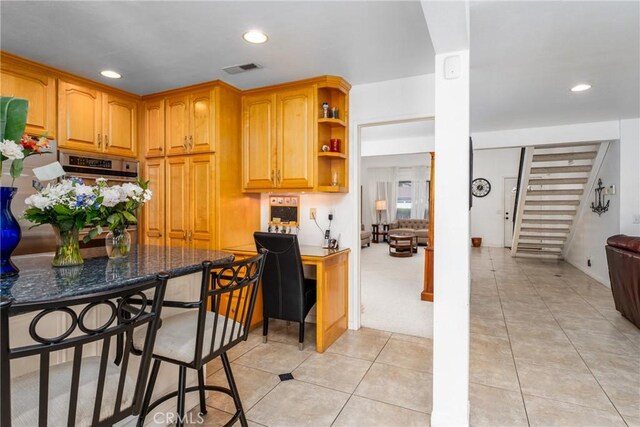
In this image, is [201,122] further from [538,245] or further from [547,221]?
[538,245]

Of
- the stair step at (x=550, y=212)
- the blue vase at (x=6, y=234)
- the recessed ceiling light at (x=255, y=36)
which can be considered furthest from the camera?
the stair step at (x=550, y=212)

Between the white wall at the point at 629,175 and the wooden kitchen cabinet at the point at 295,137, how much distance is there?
166 inches

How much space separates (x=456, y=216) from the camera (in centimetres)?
183

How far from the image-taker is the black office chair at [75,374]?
30.8 inches

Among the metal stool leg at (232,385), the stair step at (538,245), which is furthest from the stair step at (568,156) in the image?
the metal stool leg at (232,385)

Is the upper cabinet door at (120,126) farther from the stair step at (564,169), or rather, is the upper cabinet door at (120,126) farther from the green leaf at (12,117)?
the stair step at (564,169)

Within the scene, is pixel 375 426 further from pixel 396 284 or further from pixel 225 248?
pixel 396 284

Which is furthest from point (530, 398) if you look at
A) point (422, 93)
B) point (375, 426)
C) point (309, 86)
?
point (309, 86)

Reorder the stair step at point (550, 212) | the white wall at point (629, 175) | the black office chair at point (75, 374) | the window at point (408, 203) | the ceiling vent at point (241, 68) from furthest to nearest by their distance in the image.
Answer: the window at point (408, 203) → the stair step at point (550, 212) → the white wall at point (629, 175) → the ceiling vent at point (241, 68) → the black office chair at point (75, 374)

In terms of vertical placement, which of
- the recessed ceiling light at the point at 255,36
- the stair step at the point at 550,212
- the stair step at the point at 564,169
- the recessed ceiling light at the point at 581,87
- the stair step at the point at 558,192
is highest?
the recessed ceiling light at the point at 581,87

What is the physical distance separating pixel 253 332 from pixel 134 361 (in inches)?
68.2

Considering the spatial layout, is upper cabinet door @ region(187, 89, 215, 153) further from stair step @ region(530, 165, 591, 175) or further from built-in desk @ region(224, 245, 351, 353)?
stair step @ region(530, 165, 591, 175)

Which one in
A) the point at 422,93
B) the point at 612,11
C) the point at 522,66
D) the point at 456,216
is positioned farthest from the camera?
the point at 422,93

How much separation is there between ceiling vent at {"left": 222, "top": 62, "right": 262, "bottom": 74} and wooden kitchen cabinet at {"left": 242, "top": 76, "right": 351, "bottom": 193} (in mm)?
437
